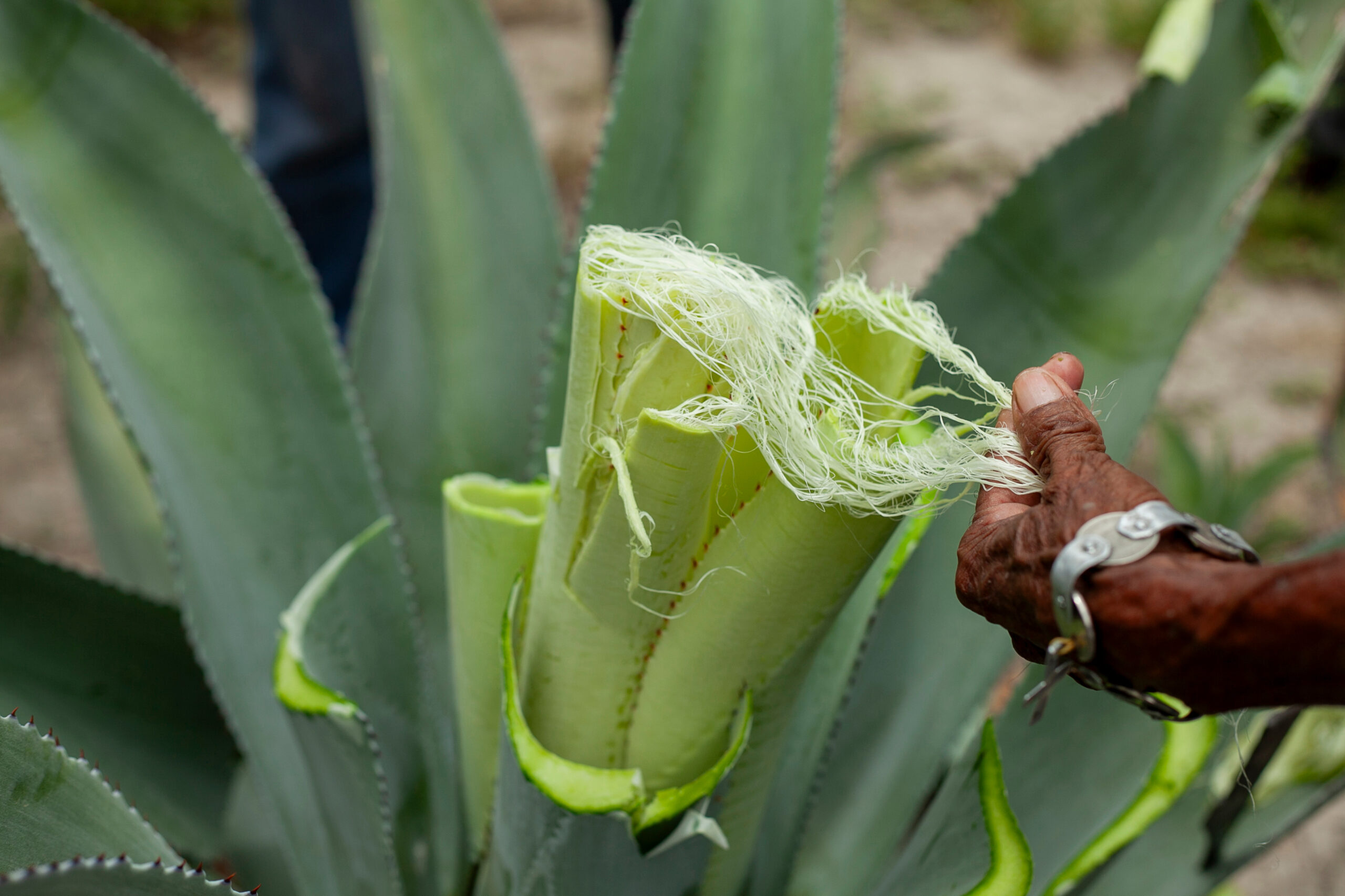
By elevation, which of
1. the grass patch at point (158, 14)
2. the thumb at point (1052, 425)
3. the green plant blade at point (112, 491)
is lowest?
the green plant blade at point (112, 491)

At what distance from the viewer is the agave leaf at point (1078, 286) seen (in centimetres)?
66

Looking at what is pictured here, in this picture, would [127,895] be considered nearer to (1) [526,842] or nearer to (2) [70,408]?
(1) [526,842]

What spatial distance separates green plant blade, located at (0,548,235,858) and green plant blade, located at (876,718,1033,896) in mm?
468

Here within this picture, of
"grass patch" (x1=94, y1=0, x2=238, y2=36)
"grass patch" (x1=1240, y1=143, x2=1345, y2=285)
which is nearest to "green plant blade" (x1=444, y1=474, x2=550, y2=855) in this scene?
"grass patch" (x1=1240, y1=143, x2=1345, y2=285)

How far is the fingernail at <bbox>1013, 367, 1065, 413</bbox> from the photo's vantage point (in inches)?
15.1

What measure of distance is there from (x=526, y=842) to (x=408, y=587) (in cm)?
22

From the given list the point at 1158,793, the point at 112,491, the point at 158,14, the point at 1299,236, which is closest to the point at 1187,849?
the point at 1158,793

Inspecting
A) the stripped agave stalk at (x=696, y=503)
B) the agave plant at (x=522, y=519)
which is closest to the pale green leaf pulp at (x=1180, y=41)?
the agave plant at (x=522, y=519)

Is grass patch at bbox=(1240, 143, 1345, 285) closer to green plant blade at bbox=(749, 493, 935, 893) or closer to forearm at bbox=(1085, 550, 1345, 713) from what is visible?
green plant blade at bbox=(749, 493, 935, 893)

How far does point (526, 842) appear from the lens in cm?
48

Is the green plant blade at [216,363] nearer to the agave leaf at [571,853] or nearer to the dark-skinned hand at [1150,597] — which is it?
the agave leaf at [571,853]

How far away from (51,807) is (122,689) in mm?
252

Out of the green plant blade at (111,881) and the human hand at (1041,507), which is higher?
the human hand at (1041,507)

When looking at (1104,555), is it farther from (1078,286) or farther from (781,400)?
(1078,286)
